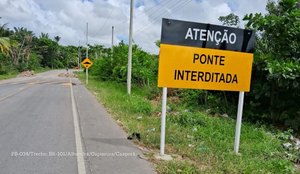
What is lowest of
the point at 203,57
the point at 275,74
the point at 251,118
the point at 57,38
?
the point at 251,118

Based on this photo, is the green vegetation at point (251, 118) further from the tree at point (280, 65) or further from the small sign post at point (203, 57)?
the small sign post at point (203, 57)

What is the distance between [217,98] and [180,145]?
761 cm

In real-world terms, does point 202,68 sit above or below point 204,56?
below

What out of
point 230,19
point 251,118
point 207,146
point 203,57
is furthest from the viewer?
point 230,19

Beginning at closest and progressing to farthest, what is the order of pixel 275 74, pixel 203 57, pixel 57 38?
pixel 203 57 < pixel 275 74 < pixel 57 38

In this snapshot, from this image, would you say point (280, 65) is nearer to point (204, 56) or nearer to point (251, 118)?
point (251, 118)

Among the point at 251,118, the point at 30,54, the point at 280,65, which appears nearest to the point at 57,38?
the point at 30,54

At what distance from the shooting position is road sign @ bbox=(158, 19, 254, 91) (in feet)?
22.5

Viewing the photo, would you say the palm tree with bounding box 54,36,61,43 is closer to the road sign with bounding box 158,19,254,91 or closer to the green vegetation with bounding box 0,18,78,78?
the green vegetation with bounding box 0,18,78,78

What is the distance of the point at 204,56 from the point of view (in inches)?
283

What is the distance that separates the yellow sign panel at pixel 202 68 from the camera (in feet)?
22.6

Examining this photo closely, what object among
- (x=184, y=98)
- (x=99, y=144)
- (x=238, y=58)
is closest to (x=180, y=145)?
(x=99, y=144)

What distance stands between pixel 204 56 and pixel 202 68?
Answer: 9.8 inches

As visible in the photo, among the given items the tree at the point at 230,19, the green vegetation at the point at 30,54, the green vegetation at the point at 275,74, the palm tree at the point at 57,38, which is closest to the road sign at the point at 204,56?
the green vegetation at the point at 275,74
